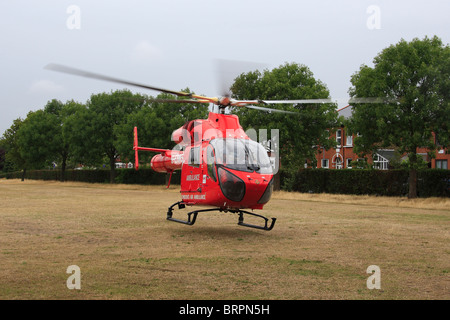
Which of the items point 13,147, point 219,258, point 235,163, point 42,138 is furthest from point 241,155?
point 13,147

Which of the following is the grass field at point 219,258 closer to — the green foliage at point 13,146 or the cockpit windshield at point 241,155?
the cockpit windshield at point 241,155

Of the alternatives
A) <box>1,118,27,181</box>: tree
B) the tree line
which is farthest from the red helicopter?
<box>1,118,27,181</box>: tree

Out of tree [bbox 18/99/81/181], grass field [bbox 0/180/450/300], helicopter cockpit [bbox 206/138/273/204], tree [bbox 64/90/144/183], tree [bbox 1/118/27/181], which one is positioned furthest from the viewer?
tree [bbox 1/118/27/181]

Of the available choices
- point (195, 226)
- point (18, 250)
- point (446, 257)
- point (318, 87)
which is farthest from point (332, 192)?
point (18, 250)

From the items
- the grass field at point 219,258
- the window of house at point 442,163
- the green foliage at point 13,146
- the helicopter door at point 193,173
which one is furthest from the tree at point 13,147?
the helicopter door at point 193,173

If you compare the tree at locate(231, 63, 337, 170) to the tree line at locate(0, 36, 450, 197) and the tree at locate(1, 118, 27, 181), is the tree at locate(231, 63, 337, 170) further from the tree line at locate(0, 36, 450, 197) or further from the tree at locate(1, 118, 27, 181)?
the tree at locate(1, 118, 27, 181)

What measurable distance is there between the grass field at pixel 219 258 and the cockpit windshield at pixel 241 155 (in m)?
1.98

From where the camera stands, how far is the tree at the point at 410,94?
89.8 feet

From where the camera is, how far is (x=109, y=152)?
195 ft

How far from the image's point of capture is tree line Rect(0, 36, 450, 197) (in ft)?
90.9

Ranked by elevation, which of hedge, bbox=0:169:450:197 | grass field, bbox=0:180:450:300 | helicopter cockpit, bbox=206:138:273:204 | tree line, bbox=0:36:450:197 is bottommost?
grass field, bbox=0:180:450:300

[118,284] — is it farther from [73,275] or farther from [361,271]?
[361,271]

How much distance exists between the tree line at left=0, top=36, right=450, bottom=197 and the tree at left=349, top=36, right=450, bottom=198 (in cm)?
6

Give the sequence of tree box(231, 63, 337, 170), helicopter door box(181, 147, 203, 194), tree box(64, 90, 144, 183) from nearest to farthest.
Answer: helicopter door box(181, 147, 203, 194), tree box(231, 63, 337, 170), tree box(64, 90, 144, 183)
